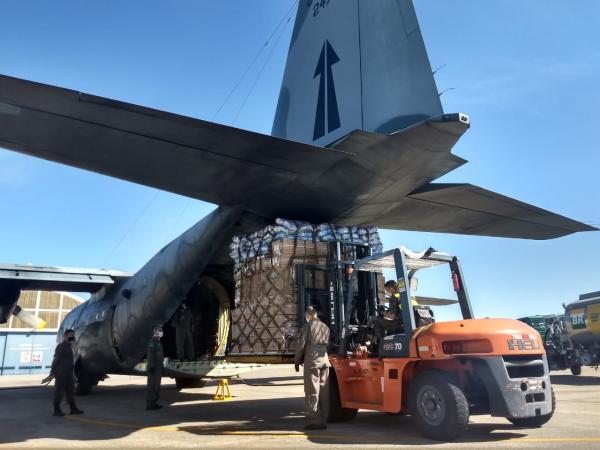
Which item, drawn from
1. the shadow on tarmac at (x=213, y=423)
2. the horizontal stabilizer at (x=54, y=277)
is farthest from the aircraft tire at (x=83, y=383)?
the horizontal stabilizer at (x=54, y=277)

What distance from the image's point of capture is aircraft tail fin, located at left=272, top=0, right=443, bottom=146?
25.6 ft

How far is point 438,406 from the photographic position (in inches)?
246

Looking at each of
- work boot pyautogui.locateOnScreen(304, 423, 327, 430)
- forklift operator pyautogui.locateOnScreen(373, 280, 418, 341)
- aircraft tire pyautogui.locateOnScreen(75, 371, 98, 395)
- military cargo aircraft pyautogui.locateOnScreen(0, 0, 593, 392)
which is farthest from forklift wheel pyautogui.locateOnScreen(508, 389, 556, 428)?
aircraft tire pyautogui.locateOnScreen(75, 371, 98, 395)

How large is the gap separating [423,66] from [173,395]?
12.6 meters

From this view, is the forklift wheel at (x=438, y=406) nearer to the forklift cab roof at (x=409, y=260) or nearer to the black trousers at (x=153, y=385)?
the forklift cab roof at (x=409, y=260)

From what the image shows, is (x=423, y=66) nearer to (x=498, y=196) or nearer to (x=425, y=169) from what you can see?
(x=425, y=169)

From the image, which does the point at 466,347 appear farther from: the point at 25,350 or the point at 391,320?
the point at 25,350

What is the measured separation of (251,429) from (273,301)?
2411mm

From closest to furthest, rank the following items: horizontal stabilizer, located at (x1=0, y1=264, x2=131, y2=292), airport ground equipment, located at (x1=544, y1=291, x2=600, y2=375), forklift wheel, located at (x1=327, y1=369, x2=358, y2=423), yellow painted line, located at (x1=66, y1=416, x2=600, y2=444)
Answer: yellow painted line, located at (x1=66, y1=416, x2=600, y2=444), forklift wheel, located at (x1=327, y1=369, x2=358, y2=423), horizontal stabilizer, located at (x1=0, y1=264, x2=131, y2=292), airport ground equipment, located at (x1=544, y1=291, x2=600, y2=375)

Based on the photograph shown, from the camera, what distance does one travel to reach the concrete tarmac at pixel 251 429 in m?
6.24

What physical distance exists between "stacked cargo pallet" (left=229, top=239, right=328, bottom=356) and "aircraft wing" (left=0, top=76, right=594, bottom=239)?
96 centimetres

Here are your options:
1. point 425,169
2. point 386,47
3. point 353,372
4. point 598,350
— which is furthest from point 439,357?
point 598,350

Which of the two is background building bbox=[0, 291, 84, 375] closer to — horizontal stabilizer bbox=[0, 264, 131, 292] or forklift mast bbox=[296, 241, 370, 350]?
horizontal stabilizer bbox=[0, 264, 131, 292]

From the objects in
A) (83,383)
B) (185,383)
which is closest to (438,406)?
(185,383)
